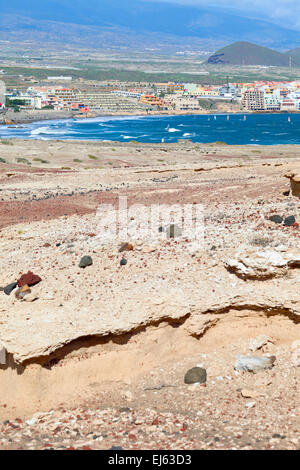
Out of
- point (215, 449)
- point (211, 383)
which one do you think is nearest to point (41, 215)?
point (211, 383)

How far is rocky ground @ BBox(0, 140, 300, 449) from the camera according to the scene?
9461 mm

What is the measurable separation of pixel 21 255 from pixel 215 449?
938 cm

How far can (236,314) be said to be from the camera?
11.9 m

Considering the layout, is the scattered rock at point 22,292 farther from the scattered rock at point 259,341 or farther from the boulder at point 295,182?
the boulder at point 295,182

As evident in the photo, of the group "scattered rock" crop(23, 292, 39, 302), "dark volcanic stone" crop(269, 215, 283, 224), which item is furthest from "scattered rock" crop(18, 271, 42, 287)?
"dark volcanic stone" crop(269, 215, 283, 224)

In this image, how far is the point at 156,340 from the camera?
1156 cm

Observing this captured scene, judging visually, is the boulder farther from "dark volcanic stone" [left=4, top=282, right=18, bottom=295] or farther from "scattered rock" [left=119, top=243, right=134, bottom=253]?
"dark volcanic stone" [left=4, top=282, right=18, bottom=295]

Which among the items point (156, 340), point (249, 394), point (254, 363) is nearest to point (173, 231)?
point (156, 340)

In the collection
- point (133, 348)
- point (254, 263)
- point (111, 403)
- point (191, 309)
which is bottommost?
point (111, 403)

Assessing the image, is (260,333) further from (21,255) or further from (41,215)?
(41,215)

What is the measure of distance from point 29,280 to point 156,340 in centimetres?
366

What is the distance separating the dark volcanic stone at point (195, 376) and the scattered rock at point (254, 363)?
808 millimetres

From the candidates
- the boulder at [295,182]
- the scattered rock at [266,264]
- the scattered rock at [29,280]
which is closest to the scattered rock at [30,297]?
the scattered rock at [29,280]

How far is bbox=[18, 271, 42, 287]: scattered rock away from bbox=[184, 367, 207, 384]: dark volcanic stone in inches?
179
